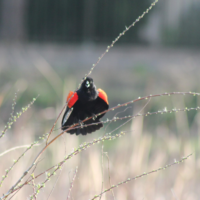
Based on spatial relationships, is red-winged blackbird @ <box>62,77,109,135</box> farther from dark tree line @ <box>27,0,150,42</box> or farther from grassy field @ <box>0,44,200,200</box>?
dark tree line @ <box>27,0,150,42</box>

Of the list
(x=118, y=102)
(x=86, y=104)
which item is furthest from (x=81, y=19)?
(x=86, y=104)

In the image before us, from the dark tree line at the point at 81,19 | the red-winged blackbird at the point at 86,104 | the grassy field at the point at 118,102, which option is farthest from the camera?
the dark tree line at the point at 81,19

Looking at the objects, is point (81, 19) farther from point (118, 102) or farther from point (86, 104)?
point (86, 104)

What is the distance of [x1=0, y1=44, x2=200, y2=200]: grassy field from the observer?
9.96ft

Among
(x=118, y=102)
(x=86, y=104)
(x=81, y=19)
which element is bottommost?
(x=86, y=104)

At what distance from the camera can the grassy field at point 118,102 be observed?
304cm

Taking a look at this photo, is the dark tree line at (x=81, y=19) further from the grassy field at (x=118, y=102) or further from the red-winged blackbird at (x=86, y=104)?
the red-winged blackbird at (x=86, y=104)

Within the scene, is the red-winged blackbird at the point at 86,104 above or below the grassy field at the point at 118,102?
below

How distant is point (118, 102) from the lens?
9180 mm

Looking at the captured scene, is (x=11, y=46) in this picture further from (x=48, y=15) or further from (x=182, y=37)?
(x=182, y=37)

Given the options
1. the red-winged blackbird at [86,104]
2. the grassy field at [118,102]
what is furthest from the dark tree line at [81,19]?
the red-winged blackbird at [86,104]

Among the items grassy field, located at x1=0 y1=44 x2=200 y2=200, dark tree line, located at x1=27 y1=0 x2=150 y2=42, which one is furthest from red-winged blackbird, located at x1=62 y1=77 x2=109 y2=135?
dark tree line, located at x1=27 y1=0 x2=150 y2=42

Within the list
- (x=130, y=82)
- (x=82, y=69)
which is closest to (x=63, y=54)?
(x=82, y=69)

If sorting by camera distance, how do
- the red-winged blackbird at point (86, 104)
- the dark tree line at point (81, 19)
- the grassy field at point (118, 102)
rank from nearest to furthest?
the red-winged blackbird at point (86, 104) → the grassy field at point (118, 102) → the dark tree line at point (81, 19)
